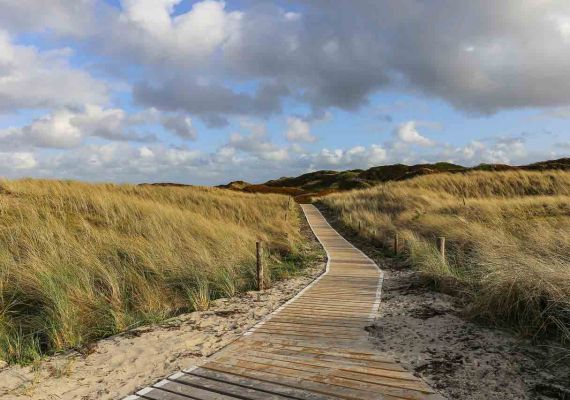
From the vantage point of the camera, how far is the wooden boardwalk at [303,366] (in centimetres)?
420

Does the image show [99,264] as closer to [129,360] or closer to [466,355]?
[129,360]

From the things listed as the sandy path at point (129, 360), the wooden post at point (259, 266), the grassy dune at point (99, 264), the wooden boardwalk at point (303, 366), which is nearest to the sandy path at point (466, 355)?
the wooden boardwalk at point (303, 366)

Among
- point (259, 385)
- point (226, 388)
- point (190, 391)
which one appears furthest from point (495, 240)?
point (190, 391)

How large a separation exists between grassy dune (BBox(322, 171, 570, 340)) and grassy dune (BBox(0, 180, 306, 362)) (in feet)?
14.5

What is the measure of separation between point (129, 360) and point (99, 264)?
346cm

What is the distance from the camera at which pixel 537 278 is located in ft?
19.0

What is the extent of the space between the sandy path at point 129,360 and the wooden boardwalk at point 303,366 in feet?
1.07

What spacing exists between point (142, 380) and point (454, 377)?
3461mm

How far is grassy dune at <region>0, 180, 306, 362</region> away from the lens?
21.2 ft

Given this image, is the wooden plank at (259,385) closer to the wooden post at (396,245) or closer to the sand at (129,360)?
the sand at (129,360)

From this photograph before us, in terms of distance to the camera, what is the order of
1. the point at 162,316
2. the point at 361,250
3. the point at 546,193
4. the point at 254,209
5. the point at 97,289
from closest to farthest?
the point at 162,316 < the point at 97,289 < the point at 361,250 < the point at 254,209 < the point at 546,193

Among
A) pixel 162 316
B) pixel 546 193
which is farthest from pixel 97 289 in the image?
pixel 546 193

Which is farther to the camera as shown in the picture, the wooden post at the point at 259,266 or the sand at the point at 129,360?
the wooden post at the point at 259,266

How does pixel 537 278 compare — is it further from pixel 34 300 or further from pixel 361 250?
pixel 361 250
